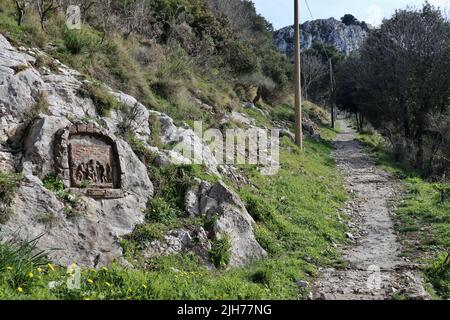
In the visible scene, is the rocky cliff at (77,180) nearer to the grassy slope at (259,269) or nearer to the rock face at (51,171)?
the rock face at (51,171)

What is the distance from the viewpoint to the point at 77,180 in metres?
6.67

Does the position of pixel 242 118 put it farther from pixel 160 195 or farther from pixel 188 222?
pixel 188 222

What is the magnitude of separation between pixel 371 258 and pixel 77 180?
493 cm

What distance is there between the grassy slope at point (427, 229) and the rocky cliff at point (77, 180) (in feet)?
8.60

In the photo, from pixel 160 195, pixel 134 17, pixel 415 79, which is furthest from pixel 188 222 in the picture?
pixel 415 79

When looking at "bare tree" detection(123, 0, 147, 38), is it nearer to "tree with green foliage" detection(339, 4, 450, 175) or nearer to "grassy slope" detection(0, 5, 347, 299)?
"grassy slope" detection(0, 5, 347, 299)

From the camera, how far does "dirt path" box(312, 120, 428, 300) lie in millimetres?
5934

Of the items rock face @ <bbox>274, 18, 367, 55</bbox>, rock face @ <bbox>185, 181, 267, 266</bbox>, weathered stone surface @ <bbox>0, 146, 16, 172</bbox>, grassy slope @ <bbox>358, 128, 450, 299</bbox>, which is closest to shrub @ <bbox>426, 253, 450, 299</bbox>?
grassy slope @ <bbox>358, 128, 450, 299</bbox>

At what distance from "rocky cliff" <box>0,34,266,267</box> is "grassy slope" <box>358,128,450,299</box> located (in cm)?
262

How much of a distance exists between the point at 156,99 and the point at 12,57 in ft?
13.1

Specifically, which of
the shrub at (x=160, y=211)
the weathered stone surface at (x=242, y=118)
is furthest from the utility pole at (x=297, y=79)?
the shrub at (x=160, y=211)

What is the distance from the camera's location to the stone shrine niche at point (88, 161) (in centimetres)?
659
